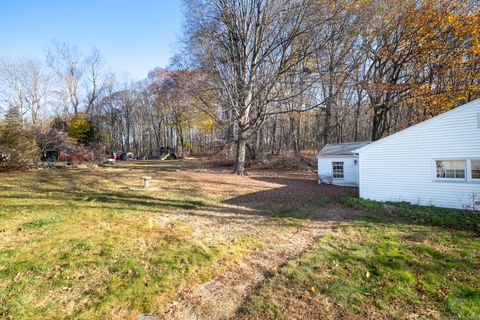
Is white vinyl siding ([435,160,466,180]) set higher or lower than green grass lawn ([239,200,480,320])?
higher


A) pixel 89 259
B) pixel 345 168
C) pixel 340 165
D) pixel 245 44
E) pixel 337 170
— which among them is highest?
pixel 245 44

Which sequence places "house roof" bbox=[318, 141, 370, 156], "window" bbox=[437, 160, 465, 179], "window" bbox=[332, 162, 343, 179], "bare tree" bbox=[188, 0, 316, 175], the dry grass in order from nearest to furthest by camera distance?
the dry grass → "window" bbox=[437, 160, 465, 179] → "bare tree" bbox=[188, 0, 316, 175] → "house roof" bbox=[318, 141, 370, 156] → "window" bbox=[332, 162, 343, 179]

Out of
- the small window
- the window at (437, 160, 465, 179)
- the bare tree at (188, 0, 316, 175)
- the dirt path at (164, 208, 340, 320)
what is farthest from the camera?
the bare tree at (188, 0, 316, 175)

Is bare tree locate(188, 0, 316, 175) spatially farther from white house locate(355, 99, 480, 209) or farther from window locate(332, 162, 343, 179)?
white house locate(355, 99, 480, 209)

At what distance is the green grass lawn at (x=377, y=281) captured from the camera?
313cm

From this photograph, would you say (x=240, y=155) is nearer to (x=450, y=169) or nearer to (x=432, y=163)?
(x=432, y=163)

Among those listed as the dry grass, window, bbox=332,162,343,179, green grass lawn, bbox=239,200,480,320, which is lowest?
green grass lawn, bbox=239,200,480,320

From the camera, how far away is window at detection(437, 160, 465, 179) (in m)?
8.69

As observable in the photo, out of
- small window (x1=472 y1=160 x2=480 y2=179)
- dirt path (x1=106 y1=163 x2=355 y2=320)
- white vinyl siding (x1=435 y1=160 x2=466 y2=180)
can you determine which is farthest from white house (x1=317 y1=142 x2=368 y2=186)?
small window (x1=472 y1=160 x2=480 y2=179)

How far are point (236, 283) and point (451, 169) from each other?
32.2 feet

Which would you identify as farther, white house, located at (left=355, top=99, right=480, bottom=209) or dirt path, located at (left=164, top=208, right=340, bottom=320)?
white house, located at (left=355, top=99, right=480, bottom=209)

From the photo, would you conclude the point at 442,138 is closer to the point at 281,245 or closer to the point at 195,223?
the point at 281,245

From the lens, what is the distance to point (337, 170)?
51.3 ft

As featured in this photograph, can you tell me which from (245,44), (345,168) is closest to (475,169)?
(345,168)
